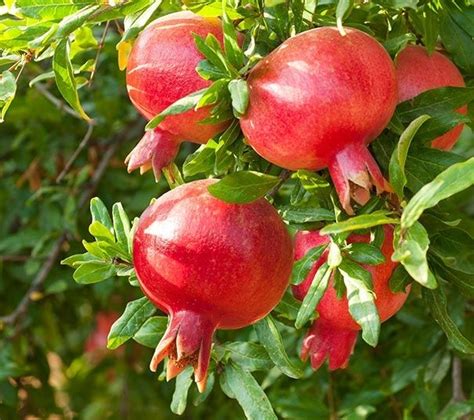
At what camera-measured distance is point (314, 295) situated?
1.17 m

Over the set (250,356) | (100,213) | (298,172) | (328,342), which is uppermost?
(298,172)

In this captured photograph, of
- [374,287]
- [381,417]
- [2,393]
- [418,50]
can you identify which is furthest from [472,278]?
[2,393]

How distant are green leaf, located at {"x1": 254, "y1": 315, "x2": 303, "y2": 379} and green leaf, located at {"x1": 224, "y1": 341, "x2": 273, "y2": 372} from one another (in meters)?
0.09

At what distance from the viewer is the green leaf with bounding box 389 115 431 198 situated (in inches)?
42.5

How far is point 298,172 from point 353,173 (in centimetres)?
13

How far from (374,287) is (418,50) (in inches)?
13.1

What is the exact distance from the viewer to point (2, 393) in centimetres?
247

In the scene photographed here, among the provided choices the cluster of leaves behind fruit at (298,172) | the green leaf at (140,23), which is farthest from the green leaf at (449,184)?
the green leaf at (140,23)

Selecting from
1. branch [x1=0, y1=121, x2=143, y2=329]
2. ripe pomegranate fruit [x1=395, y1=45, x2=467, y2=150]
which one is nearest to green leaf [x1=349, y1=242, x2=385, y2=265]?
ripe pomegranate fruit [x1=395, y1=45, x2=467, y2=150]

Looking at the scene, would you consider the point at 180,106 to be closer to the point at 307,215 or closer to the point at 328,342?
the point at 307,215

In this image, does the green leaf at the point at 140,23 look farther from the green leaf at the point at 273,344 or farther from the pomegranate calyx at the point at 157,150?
the green leaf at the point at 273,344

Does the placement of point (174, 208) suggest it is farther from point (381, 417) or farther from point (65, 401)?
point (65, 401)

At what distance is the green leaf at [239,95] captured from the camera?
42.8 inches

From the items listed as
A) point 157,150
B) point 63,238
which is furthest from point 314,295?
point 63,238
